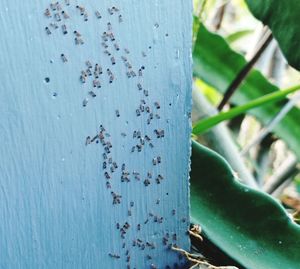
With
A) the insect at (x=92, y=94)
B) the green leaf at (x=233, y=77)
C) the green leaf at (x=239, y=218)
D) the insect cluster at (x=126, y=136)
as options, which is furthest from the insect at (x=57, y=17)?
the green leaf at (x=233, y=77)

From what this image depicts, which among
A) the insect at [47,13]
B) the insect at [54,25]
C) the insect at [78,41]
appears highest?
the insect at [47,13]

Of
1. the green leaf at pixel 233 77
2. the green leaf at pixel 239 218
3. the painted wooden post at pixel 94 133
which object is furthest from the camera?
the green leaf at pixel 233 77

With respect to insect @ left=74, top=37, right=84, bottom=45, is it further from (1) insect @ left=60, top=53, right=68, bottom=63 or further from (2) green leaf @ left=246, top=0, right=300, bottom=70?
(2) green leaf @ left=246, top=0, right=300, bottom=70

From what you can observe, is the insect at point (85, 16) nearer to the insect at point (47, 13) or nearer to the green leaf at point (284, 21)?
the insect at point (47, 13)

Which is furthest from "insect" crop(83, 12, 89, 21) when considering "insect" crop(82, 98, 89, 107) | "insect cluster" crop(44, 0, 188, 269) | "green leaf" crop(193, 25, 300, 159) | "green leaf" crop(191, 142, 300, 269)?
"green leaf" crop(193, 25, 300, 159)

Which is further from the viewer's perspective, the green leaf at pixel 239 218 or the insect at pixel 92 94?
the green leaf at pixel 239 218

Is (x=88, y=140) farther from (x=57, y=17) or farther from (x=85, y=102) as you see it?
(x=57, y=17)
